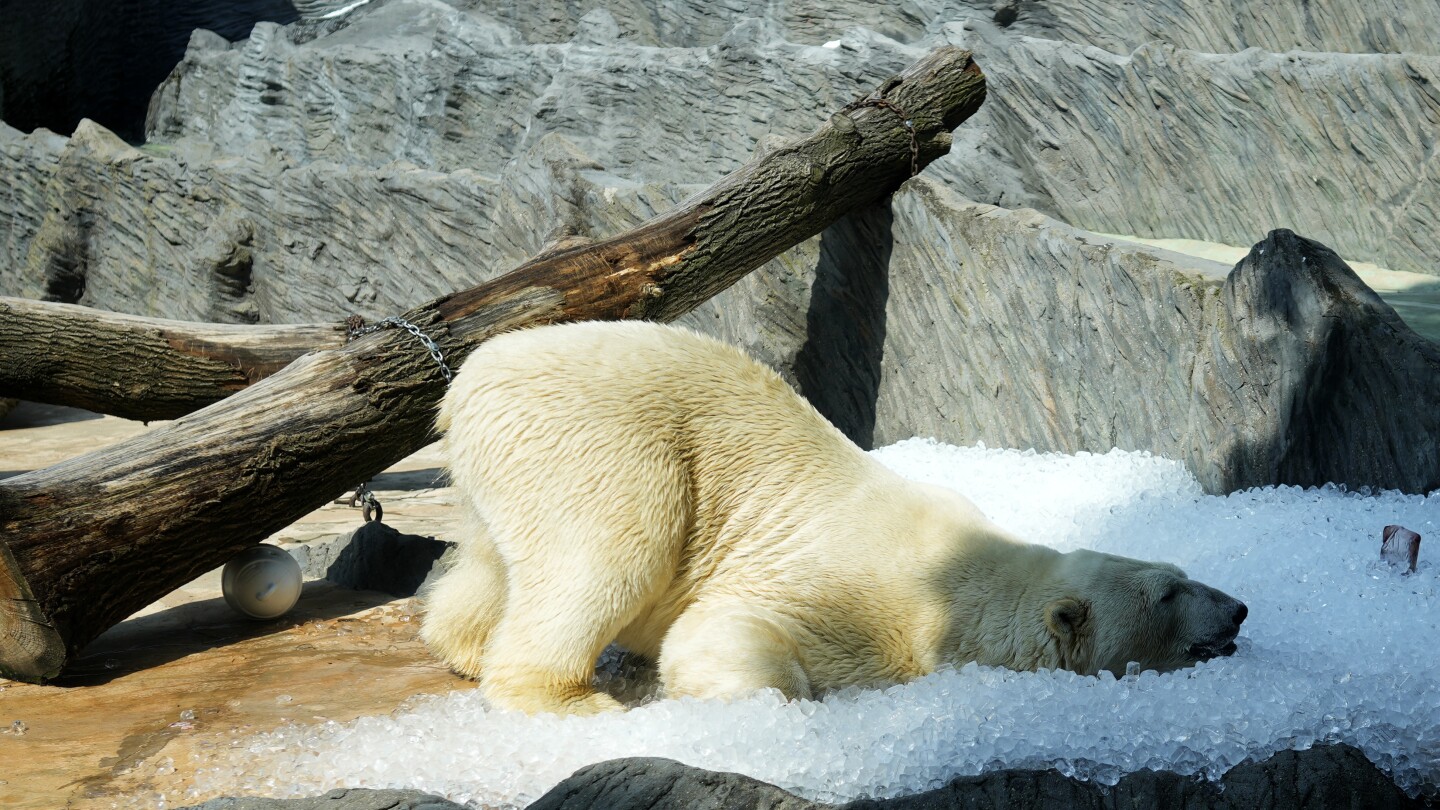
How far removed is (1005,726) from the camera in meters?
2.46

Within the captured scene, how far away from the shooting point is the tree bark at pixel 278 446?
3463 mm

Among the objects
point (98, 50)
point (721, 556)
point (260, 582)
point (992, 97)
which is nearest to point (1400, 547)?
point (721, 556)

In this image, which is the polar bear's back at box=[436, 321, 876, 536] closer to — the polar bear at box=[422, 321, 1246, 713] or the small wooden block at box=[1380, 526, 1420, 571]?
the polar bear at box=[422, 321, 1246, 713]

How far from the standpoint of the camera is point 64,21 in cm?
1828

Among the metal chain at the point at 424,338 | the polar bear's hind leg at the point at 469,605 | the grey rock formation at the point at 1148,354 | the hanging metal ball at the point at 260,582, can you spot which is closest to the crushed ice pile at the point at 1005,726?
the polar bear's hind leg at the point at 469,605

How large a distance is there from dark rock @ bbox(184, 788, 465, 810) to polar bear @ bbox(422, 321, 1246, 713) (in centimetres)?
59

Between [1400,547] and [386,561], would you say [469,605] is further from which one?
[1400,547]

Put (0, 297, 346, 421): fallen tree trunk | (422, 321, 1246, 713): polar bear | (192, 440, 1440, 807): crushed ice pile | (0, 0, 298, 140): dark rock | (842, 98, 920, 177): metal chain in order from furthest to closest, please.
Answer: (0, 0, 298, 140): dark rock < (842, 98, 920, 177): metal chain < (0, 297, 346, 421): fallen tree trunk < (422, 321, 1246, 713): polar bear < (192, 440, 1440, 807): crushed ice pile

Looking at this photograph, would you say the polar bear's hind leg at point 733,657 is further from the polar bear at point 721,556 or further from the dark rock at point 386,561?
the dark rock at point 386,561

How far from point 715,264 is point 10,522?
2821 millimetres

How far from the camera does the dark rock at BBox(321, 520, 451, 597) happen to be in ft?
15.1

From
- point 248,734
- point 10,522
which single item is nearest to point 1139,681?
point 248,734

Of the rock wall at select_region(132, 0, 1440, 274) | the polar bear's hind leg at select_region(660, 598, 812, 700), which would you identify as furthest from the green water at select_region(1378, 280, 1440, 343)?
the polar bear's hind leg at select_region(660, 598, 812, 700)

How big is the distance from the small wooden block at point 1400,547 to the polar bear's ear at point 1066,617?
3.33 feet
